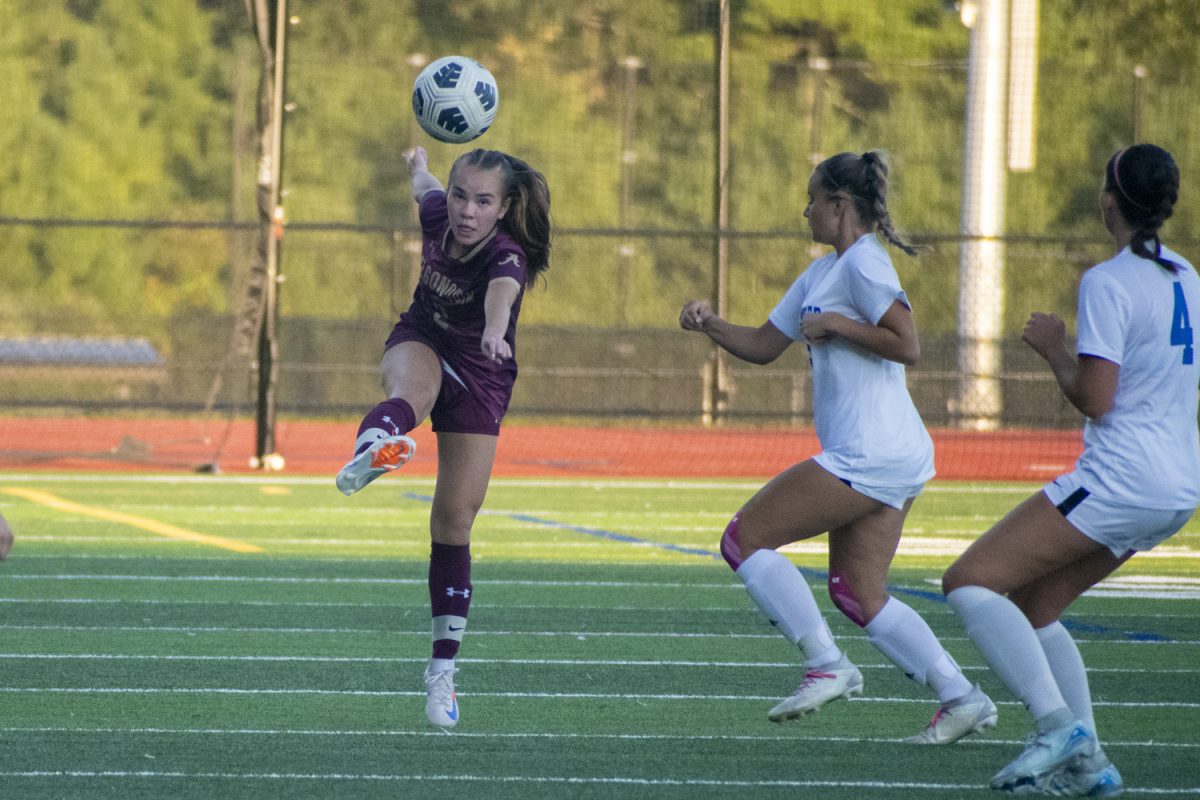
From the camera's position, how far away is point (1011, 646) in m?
5.25

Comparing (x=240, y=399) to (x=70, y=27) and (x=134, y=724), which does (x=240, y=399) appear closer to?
(x=70, y=27)

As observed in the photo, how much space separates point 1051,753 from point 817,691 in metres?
0.93

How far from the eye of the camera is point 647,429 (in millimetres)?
25500

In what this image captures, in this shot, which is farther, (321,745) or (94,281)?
(94,281)

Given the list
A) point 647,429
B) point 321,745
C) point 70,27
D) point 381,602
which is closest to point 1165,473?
point 321,745

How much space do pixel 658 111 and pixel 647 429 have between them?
12.4m

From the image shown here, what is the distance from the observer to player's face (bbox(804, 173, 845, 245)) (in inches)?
242

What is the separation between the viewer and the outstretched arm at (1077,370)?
5.00m

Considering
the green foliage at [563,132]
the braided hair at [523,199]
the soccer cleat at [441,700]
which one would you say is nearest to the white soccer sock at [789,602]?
the soccer cleat at [441,700]

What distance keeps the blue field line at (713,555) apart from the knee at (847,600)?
2.40 meters

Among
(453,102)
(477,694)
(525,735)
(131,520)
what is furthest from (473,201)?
(131,520)

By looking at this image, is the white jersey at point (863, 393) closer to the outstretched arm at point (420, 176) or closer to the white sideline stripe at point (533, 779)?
the white sideline stripe at point (533, 779)

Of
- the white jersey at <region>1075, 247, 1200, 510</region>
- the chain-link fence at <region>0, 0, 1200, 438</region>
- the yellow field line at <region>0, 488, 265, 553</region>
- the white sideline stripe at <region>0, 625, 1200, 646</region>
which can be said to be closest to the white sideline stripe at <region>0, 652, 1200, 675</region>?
the white sideline stripe at <region>0, 625, 1200, 646</region>

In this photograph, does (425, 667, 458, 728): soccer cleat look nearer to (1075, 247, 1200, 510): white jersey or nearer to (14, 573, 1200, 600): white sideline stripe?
(1075, 247, 1200, 510): white jersey
